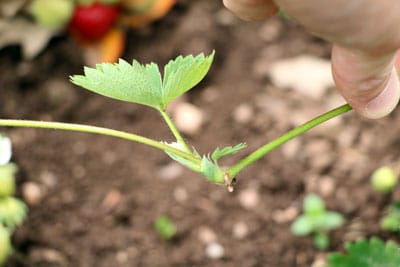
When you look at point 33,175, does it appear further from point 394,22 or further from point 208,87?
point 394,22

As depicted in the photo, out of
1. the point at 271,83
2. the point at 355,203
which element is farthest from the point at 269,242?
the point at 271,83

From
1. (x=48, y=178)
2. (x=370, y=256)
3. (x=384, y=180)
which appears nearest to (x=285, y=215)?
(x=384, y=180)

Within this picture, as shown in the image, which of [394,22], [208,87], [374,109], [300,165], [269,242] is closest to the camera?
[394,22]

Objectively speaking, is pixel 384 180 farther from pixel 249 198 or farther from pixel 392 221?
pixel 249 198

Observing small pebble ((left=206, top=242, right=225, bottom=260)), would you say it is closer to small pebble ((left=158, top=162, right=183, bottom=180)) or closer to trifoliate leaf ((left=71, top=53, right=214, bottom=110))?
small pebble ((left=158, top=162, right=183, bottom=180))

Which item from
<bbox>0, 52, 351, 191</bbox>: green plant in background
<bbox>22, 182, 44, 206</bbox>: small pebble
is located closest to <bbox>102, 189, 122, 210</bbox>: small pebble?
<bbox>22, 182, 44, 206</bbox>: small pebble

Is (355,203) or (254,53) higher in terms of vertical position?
(254,53)
